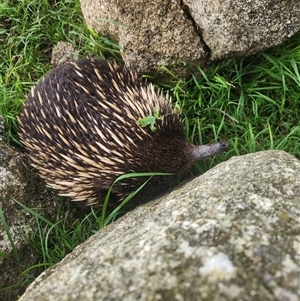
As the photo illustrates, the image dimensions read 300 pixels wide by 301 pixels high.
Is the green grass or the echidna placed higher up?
the echidna

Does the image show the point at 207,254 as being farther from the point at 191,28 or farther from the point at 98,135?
the point at 191,28

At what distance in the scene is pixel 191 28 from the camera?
1.88m

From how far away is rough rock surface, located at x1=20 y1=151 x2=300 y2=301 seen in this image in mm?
885

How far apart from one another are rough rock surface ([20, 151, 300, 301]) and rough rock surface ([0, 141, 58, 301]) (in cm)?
71

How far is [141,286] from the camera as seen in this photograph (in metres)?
0.91

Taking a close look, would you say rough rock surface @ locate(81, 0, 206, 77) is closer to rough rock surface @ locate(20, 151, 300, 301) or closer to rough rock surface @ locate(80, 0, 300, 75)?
rough rock surface @ locate(80, 0, 300, 75)

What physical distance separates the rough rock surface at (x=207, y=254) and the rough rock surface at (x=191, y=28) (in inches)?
31.8

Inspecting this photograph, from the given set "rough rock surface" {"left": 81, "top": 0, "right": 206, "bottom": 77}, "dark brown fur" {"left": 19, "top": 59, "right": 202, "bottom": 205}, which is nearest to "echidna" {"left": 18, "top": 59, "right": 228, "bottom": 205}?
"dark brown fur" {"left": 19, "top": 59, "right": 202, "bottom": 205}

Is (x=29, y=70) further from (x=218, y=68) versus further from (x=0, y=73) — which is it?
(x=218, y=68)

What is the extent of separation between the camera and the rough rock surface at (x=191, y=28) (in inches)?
68.2

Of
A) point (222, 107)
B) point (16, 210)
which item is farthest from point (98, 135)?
point (222, 107)

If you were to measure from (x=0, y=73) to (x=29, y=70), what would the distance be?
6.5 inches

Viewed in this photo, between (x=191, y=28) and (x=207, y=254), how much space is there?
1.20 m

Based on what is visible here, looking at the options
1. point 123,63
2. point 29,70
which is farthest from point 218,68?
point 29,70
